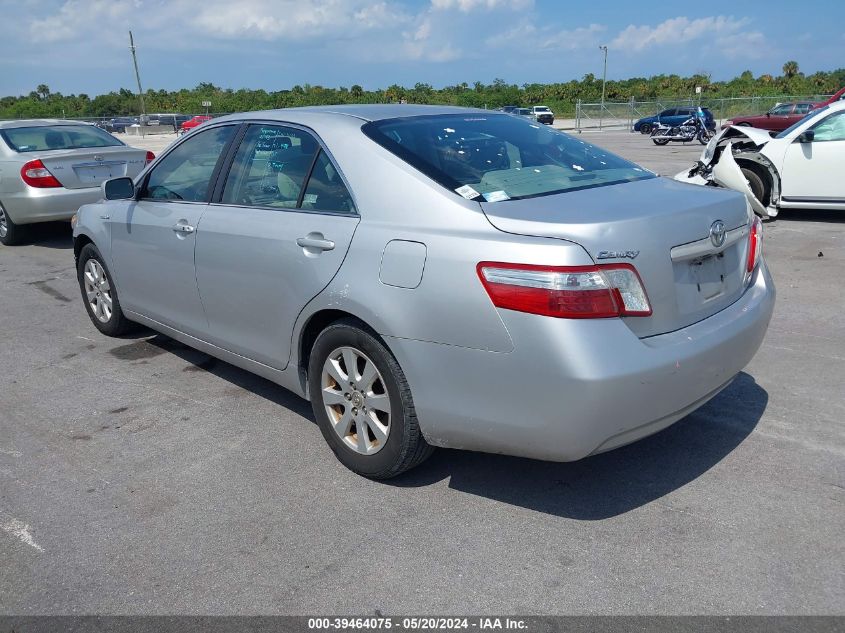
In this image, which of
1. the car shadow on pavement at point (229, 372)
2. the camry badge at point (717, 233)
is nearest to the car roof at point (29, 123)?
the car shadow on pavement at point (229, 372)

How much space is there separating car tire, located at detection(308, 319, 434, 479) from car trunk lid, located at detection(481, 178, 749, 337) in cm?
80

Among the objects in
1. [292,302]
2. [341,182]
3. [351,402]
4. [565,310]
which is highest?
[341,182]

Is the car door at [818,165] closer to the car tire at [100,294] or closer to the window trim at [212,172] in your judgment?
the window trim at [212,172]

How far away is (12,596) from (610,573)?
221cm

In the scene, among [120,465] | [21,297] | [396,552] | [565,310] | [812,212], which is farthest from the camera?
[812,212]

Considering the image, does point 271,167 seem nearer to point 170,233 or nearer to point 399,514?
point 170,233

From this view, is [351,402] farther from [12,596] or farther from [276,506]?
[12,596]

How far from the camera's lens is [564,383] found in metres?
2.75

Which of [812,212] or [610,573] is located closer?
[610,573]

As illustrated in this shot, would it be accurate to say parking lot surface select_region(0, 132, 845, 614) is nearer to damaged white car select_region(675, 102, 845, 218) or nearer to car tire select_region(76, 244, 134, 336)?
car tire select_region(76, 244, 134, 336)

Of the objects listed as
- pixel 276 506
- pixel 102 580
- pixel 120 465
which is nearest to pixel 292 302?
pixel 276 506

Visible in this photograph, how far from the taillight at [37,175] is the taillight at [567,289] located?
8252 mm

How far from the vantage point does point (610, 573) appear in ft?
9.29

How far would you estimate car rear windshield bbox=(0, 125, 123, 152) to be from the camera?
9.92 m
